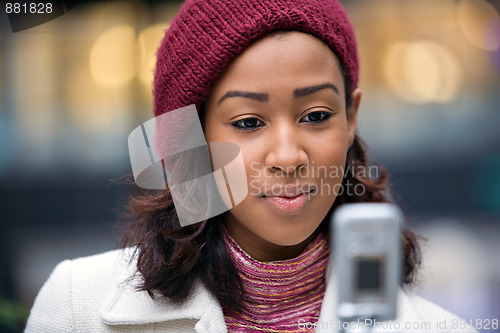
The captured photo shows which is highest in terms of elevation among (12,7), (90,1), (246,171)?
→ (90,1)

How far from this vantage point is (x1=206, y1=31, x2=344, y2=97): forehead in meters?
1.94

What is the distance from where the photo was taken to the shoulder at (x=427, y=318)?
220cm

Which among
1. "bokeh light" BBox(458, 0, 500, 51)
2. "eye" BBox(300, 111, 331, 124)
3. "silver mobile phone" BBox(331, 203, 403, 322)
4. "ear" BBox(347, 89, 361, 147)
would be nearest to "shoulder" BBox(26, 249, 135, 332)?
"eye" BBox(300, 111, 331, 124)

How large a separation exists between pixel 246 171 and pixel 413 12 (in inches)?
209

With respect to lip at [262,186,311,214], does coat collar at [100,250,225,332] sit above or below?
below

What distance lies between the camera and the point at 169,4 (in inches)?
252

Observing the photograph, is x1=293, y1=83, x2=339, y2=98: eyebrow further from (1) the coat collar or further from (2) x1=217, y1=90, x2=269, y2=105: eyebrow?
(1) the coat collar

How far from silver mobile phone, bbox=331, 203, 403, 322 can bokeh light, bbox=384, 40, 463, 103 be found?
19.0 ft

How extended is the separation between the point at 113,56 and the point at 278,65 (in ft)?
15.4

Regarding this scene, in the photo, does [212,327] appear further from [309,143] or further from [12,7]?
[12,7]

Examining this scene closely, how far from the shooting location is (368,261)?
1.17m

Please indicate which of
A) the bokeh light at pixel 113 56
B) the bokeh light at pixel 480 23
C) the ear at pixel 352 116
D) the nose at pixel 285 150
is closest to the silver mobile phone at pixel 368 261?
the nose at pixel 285 150

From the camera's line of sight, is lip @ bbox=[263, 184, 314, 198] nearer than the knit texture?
Yes

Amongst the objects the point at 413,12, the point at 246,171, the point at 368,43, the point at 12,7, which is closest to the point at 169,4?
the point at 368,43
